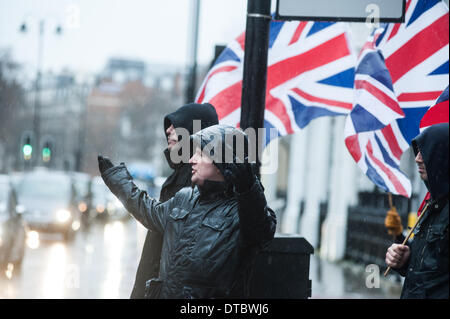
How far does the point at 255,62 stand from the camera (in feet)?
17.1

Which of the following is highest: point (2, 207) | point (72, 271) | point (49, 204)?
point (2, 207)

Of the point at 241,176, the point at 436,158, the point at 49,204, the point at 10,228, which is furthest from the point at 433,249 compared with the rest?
the point at 49,204

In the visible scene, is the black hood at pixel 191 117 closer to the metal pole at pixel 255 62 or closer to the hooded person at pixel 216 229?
the metal pole at pixel 255 62

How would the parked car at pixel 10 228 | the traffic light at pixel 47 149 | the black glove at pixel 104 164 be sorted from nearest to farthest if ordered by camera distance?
the black glove at pixel 104 164, the parked car at pixel 10 228, the traffic light at pixel 47 149

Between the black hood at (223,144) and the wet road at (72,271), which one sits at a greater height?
the black hood at (223,144)

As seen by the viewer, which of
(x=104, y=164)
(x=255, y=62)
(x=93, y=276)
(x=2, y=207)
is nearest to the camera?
(x=104, y=164)

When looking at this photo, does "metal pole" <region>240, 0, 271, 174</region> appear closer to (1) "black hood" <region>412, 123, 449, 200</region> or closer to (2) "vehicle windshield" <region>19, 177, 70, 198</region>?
(1) "black hood" <region>412, 123, 449, 200</region>

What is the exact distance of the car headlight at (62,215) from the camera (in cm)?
2144

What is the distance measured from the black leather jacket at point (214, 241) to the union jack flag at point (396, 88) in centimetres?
287

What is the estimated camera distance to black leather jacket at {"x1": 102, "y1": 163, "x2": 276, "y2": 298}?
361cm

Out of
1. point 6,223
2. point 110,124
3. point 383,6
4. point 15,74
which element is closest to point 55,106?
point 110,124

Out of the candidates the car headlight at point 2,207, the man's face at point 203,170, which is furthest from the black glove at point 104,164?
the car headlight at point 2,207

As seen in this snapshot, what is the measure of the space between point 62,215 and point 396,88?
Answer: 1550cm

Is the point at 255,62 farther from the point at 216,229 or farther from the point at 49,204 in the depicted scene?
the point at 49,204
